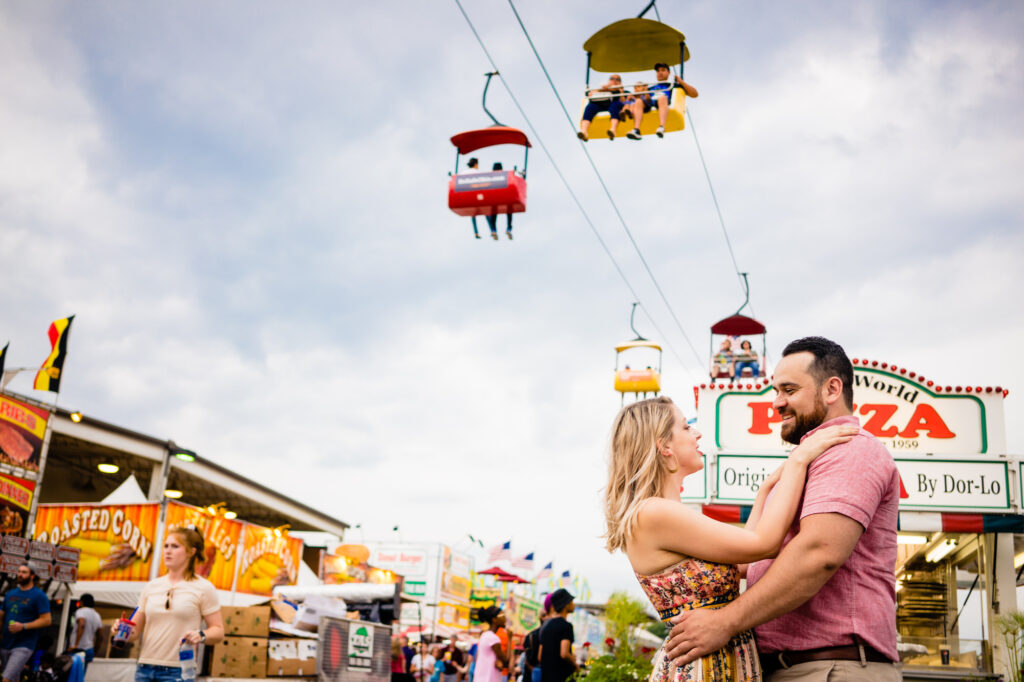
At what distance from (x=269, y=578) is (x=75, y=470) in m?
7.32

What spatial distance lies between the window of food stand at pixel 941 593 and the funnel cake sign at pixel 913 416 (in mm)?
1539

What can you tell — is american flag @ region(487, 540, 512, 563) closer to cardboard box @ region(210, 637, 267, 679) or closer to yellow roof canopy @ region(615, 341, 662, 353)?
yellow roof canopy @ region(615, 341, 662, 353)

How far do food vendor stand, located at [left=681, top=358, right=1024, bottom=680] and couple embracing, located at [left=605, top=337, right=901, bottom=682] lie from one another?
25.6ft

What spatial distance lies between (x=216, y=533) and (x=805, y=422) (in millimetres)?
16980

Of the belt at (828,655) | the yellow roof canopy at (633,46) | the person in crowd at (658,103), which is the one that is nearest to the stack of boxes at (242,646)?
the person in crowd at (658,103)

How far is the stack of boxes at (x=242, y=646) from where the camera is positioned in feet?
34.0

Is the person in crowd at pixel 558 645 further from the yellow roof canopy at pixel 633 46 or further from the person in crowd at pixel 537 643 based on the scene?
the yellow roof canopy at pixel 633 46

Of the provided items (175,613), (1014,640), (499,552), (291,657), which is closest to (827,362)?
(175,613)

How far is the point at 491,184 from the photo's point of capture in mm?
11852

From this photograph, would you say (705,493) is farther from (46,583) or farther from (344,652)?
(46,583)


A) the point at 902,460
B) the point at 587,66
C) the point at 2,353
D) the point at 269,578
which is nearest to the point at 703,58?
the point at 587,66

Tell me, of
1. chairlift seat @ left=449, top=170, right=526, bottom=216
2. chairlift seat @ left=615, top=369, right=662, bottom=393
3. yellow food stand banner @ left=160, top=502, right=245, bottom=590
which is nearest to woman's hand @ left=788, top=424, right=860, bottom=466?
chairlift seat @ left=449, top=170, right=526, bottom=216

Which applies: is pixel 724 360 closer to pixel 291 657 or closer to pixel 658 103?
pixel 658 103

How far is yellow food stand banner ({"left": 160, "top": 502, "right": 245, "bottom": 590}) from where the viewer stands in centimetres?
1684
